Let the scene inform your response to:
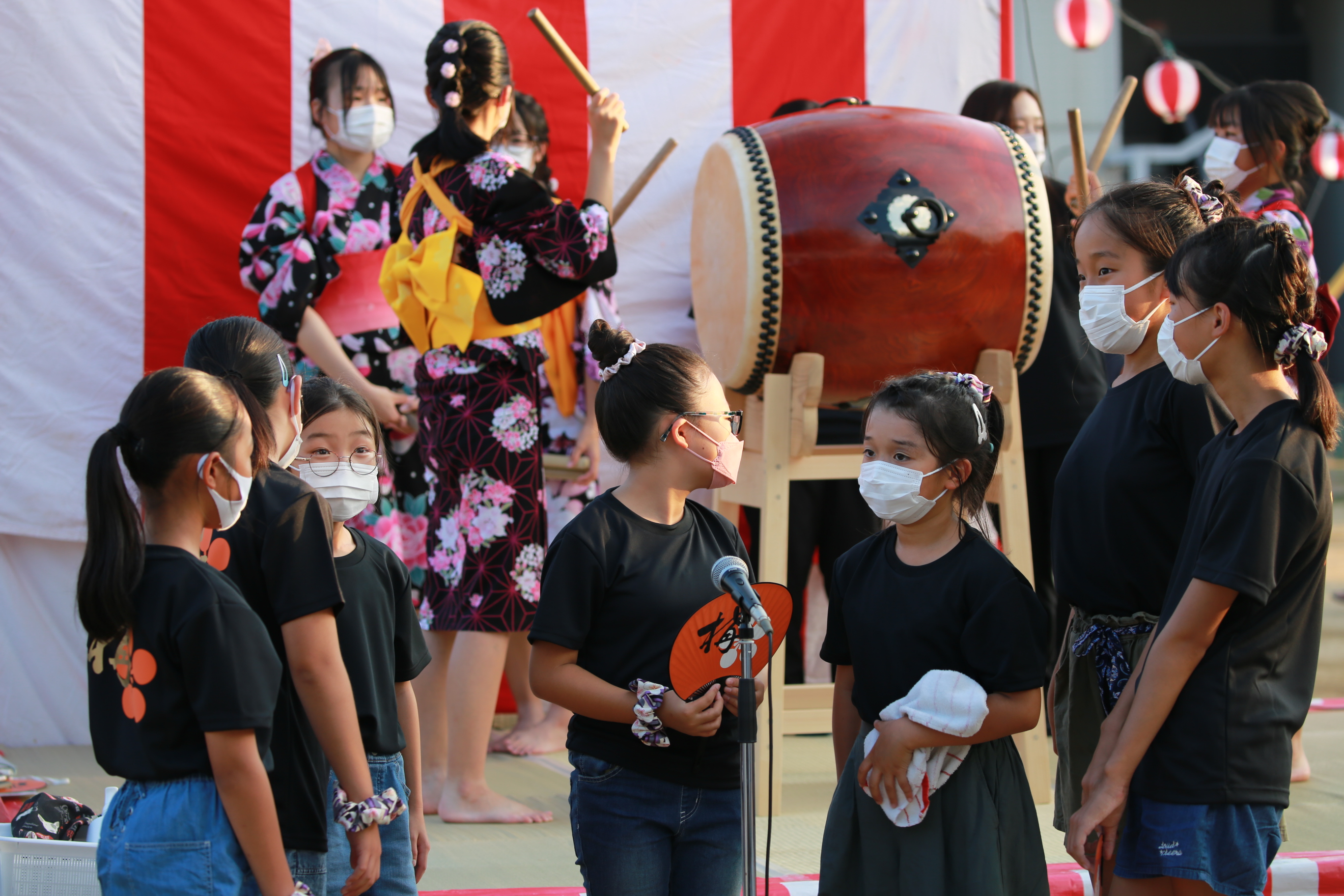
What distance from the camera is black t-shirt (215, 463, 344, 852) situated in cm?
132

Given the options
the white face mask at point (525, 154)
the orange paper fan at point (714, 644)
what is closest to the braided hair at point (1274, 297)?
the orange paper fan at point (714, 644)

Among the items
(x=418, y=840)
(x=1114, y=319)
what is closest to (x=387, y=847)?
(x=418, y=840)

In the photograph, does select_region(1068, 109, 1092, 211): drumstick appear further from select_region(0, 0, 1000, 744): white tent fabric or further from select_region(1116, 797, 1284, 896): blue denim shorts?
select_region(1116, 797, 1284, 896): blue denim shorts

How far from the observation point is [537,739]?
2.90 metres

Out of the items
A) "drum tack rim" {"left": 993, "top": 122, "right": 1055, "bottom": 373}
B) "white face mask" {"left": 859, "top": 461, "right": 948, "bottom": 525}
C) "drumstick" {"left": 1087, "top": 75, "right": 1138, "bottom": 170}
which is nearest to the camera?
"white face mask" {"left": 859, "top": 461, "right": 948, "bottom": 525}

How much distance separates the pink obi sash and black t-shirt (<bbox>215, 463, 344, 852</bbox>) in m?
1.45

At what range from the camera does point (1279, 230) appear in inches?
54.1

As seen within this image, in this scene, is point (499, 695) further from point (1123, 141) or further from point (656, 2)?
point (1123, 141)

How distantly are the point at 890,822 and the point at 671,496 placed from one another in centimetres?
45

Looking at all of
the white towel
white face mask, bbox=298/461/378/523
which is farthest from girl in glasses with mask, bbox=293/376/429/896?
the white towel

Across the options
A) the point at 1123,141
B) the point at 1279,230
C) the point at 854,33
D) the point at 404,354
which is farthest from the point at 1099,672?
the point at 1123,141

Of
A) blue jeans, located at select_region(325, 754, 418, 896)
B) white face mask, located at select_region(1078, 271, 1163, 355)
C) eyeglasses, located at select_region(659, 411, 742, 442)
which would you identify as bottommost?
blue jeans, located at select_region(325, 754, 418, 896)

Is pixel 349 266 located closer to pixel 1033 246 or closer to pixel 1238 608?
pixel 1033 246

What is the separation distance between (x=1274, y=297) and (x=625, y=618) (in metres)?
0.79
